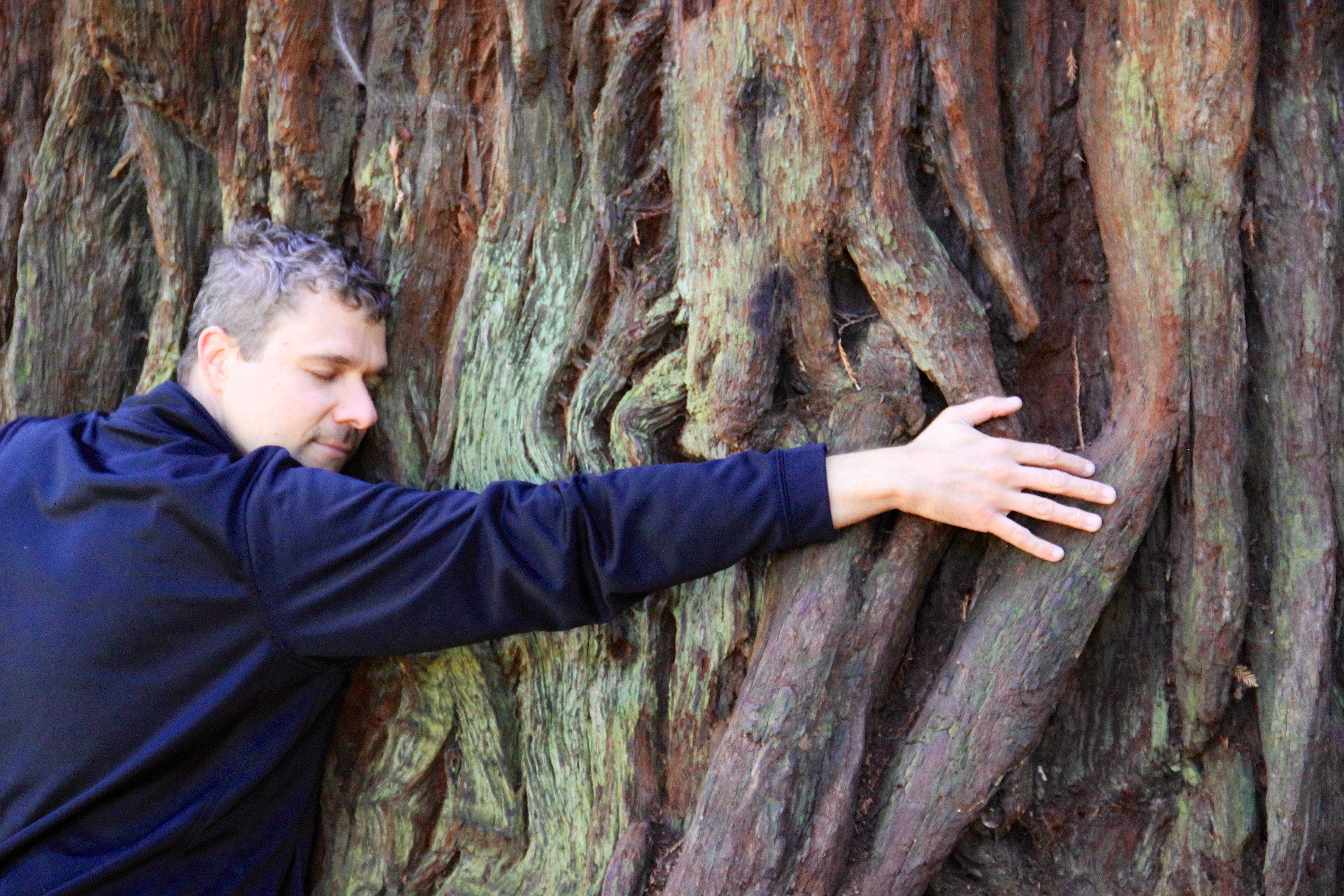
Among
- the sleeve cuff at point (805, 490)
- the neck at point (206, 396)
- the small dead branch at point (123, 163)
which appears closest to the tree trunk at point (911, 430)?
the sleeve cuff at point (805, 490)

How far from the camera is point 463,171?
119 inches

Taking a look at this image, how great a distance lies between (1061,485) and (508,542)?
46.2 inches

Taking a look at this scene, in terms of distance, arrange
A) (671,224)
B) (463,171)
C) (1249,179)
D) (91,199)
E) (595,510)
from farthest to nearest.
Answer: (91,199), (463,171), (671,224), (1249,179), (595,510)

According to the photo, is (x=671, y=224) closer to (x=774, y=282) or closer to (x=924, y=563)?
(x=774, y=282)

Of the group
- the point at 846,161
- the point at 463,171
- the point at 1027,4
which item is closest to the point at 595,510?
the point at 846,161

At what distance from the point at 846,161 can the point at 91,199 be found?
2534 millimetres

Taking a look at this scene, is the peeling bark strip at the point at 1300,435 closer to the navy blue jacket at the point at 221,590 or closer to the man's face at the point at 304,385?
the navy blue jacket at the point at 221,590

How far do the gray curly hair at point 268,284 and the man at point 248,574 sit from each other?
34cm

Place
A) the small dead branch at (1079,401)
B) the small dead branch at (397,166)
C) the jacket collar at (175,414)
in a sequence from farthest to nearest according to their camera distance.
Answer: the small dead branch at (397,166), the jacket collar at (175,414), the small dead branch at (1079,401)

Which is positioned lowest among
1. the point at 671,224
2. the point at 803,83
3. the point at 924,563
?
the point at 924,563

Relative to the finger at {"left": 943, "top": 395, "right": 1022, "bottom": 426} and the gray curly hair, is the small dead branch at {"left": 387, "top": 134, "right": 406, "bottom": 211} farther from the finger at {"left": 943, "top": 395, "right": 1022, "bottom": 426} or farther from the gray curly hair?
the finger at {"left": 943, "top": 395, "right": 1022, "bottom": 426}

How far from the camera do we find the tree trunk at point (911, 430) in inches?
90.4

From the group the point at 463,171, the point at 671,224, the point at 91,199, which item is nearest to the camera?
the point at 671,224

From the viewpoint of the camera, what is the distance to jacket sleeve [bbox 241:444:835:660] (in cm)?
225
